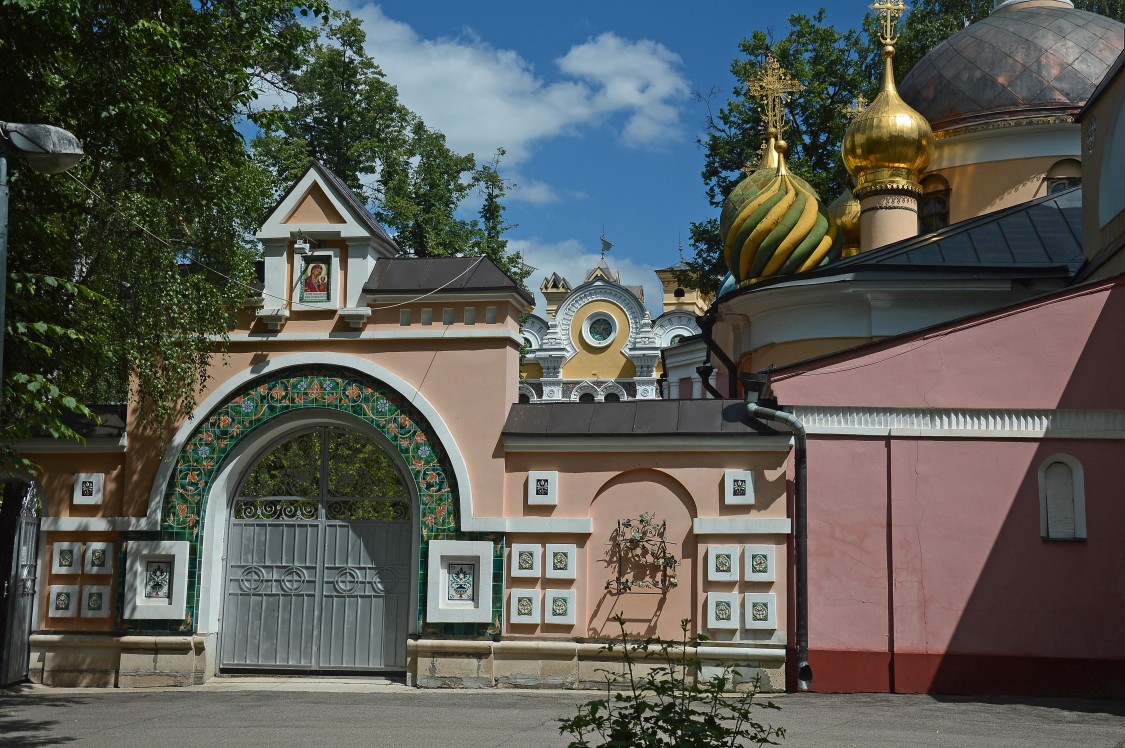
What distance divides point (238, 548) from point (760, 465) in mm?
4924

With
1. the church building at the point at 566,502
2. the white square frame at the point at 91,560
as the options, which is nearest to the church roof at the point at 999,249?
the church building at the point at 566,502

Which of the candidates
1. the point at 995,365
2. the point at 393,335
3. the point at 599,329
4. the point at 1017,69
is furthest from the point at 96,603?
the point at 599,329

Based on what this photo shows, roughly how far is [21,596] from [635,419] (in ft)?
19.6

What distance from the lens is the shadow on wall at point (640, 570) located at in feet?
36.2

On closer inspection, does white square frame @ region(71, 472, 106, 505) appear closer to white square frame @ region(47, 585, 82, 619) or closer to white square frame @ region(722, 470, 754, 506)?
white square frame @ region(47, 585, 82, 619)

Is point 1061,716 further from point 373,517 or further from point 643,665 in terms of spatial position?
point 373,517

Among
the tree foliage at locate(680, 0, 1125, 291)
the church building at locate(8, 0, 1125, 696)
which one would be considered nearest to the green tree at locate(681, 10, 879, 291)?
the tree foliage at locate(680, 0, 1125, 291)

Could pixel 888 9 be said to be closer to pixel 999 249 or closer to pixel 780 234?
pixel 780 234

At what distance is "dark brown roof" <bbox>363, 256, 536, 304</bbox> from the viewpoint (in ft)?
38.3

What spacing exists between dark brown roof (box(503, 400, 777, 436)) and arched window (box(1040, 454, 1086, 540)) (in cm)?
231

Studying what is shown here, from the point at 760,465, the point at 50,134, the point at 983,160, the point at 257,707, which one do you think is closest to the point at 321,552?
the point at 257,707

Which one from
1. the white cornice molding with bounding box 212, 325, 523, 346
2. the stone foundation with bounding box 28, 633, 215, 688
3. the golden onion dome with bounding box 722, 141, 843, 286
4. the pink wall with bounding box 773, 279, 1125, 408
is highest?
the golden onion dome with bounding box 722, 141, 843, 286

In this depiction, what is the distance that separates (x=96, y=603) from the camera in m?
11.7

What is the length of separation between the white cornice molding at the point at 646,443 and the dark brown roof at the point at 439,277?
55.5 inches
